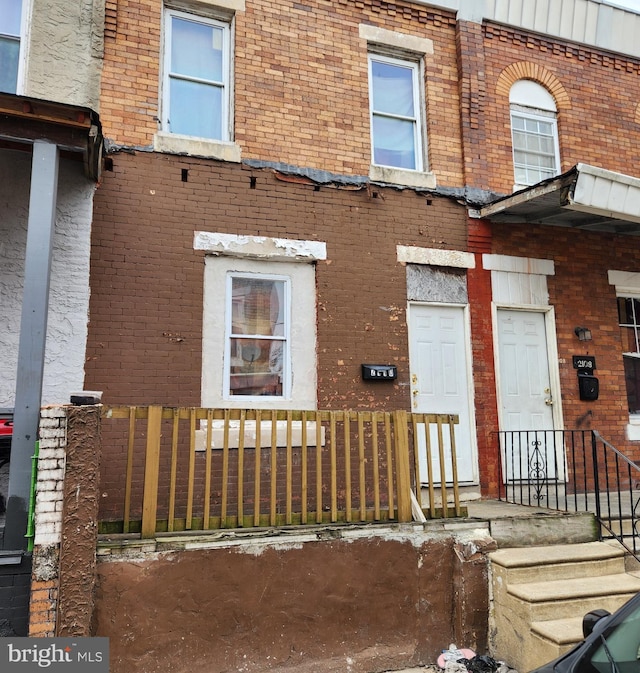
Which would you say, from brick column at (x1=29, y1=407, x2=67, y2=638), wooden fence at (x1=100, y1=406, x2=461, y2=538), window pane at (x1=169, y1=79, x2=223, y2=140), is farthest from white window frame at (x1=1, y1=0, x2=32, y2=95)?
brick column at (x1=29, y1=407, x2=67, y2=638)

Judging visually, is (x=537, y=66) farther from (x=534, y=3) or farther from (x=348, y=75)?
(x=348, y=75)

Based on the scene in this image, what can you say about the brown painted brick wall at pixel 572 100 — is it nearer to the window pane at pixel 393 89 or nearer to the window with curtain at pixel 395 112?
the window with curtain at pixel 395 112

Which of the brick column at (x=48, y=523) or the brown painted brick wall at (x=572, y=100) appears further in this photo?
the brown painted brick wall at (x=572, y=100)

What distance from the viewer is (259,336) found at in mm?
6891

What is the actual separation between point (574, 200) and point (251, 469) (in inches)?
180

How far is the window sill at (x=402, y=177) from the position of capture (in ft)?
24.8

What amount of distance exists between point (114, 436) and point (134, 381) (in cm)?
59

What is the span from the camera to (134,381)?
6246 mm

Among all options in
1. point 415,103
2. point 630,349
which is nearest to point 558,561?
point 630,349

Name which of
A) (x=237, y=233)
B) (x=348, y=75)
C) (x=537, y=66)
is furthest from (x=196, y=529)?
(x=537, y=66)

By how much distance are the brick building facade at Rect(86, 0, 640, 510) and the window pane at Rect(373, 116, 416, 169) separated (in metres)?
0.04

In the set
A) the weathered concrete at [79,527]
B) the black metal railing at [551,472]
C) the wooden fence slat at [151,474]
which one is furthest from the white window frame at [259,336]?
the black metal railing at [551,472]

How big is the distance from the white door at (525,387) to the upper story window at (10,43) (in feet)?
20.7

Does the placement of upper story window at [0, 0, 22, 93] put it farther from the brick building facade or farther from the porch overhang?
the porch overhang
